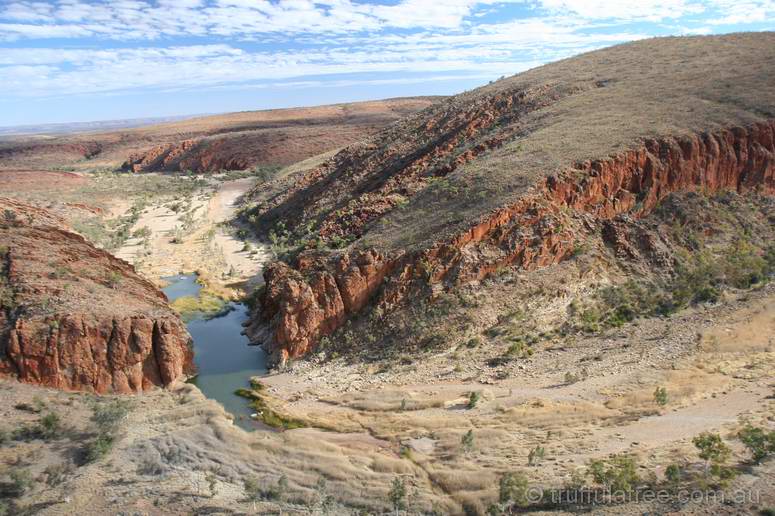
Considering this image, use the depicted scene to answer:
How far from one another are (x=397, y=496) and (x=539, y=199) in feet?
46.5

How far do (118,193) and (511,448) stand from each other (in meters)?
52.3

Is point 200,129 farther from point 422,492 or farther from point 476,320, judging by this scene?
point 422,492

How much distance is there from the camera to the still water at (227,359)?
1756cm

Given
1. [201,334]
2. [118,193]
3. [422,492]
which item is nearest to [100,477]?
[422,492]

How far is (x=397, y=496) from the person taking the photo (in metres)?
11.8

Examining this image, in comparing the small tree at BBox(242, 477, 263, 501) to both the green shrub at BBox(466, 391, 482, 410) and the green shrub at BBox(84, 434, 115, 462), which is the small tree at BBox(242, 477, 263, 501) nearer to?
the green shrub at BBox(84, 434, 115, 462)

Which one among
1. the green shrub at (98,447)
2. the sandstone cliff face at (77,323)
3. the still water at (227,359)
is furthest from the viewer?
the still water at (227,359)

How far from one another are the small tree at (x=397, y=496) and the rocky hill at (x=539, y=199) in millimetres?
7696

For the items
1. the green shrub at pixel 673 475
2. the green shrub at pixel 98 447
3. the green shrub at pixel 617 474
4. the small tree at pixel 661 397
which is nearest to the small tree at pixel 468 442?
the green shrub at pixel 617 474

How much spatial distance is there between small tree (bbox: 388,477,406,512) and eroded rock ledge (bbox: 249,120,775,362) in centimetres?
871

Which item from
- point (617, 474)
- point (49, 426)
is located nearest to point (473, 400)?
point (617, 474)

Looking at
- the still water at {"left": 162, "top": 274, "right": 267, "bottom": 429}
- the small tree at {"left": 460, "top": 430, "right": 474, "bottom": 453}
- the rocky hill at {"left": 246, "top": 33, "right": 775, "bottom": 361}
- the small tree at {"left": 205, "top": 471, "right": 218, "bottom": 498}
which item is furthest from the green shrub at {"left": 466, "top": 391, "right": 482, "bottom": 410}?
the small tree at {"left": 205, "top": 471, "right": 218, "bottom": 498}

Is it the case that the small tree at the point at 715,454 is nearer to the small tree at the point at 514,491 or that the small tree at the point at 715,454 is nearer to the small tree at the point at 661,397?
the small tree at the point at 661,397

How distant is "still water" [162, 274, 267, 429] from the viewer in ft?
57.6
